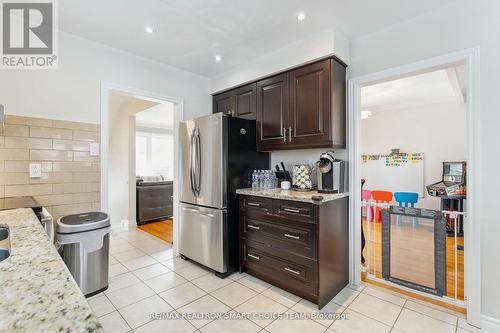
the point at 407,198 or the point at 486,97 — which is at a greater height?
the point at 486,97

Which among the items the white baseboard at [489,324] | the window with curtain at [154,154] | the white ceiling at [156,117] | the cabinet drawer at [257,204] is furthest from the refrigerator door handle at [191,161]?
the window with curtain at [154,154]

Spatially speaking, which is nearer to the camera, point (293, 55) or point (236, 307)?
point (236, 307)

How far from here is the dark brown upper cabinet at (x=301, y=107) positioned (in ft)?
7.68

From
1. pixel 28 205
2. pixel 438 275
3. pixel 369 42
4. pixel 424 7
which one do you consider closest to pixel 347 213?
pixel 438 275

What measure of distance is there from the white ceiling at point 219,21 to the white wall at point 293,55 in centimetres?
7

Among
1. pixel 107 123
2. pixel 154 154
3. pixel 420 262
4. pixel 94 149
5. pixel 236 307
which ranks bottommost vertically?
pixel 236 307

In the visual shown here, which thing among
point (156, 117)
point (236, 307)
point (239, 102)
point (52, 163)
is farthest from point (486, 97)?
point (156, 117)

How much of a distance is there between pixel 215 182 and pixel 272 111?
1077mm

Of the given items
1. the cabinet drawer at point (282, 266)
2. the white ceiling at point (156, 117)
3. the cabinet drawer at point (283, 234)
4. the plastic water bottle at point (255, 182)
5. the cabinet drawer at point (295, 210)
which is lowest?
the cabinet drawer at point (282, 266)

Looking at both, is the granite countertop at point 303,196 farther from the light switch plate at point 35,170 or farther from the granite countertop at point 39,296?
the light switch plate at point 35,170

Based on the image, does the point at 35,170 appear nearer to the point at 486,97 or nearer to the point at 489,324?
the point at 486,97

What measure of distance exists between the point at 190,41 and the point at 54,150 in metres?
1.76

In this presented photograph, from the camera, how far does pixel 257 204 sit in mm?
2555

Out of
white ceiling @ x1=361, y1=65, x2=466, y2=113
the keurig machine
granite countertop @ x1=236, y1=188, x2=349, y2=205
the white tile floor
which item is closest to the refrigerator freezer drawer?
the white tile floor
